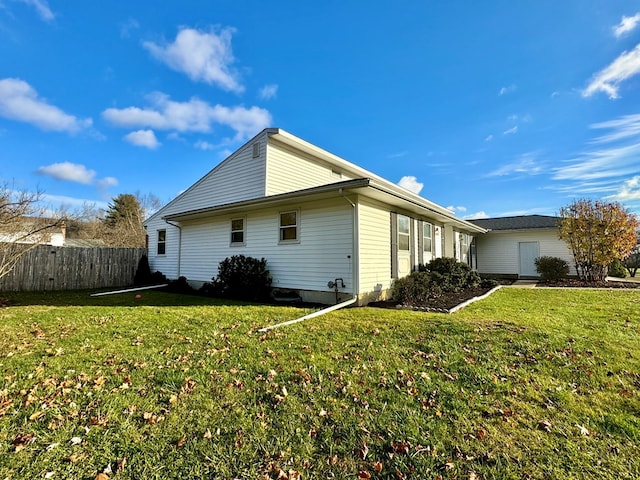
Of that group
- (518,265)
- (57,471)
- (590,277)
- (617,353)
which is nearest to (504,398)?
(617,353)

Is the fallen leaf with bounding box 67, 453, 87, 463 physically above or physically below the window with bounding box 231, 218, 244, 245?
below

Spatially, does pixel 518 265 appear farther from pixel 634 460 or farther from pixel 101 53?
pixel 101 53

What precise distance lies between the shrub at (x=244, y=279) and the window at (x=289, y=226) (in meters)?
1.20

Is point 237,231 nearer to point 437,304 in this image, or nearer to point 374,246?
point 374,246

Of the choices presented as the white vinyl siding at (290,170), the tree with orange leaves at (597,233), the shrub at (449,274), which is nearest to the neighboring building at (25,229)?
the white vinyl siding at (290,170)

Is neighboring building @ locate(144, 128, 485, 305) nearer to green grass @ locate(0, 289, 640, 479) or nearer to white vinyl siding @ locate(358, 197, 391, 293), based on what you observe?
white vinyl siding @ locate(358, 197, 391, 293)

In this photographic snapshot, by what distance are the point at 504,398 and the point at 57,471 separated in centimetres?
395

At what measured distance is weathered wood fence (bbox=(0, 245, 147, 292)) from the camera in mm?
12234

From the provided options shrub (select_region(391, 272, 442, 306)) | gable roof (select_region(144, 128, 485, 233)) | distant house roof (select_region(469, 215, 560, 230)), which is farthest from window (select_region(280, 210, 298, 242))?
distant house roof (select_region(469, 215, 560, 230))

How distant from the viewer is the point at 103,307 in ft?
27.2

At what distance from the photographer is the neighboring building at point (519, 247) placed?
17.6m

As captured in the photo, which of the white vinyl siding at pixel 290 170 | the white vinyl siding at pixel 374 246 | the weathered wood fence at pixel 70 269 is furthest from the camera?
the weathered wood fence at pixel 70 269

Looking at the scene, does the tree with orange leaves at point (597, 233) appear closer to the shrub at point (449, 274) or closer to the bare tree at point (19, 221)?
the shrub at point (449, 274)

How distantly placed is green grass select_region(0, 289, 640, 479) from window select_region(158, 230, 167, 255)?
9794 mm
